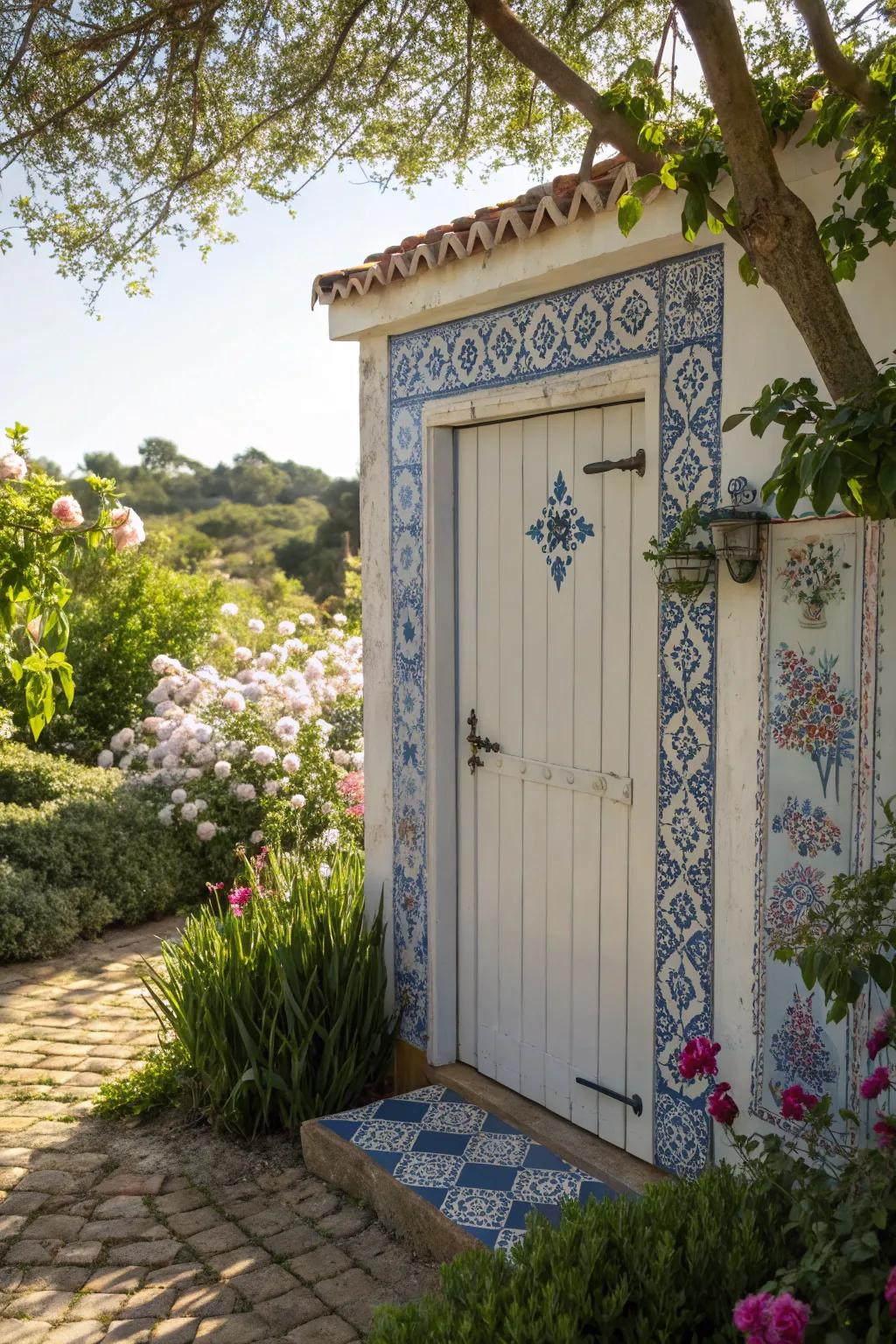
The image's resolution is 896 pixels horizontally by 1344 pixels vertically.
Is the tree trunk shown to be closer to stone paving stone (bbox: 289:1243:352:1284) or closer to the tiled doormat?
the tiled doormat

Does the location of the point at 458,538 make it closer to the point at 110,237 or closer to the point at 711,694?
the point at 711,694

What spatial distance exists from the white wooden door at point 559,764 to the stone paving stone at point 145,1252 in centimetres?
135

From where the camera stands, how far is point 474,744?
4.53 meters

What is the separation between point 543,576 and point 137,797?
185 inches

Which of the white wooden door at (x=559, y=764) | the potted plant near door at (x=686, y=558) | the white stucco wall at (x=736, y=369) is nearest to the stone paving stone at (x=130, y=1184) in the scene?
the white wooden door at (x=559, y=764)

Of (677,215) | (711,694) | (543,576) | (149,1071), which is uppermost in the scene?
(677,215)

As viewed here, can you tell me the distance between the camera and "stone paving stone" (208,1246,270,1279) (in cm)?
363

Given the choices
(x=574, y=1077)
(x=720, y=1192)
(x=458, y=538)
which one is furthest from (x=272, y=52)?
(x=720, y=1192)

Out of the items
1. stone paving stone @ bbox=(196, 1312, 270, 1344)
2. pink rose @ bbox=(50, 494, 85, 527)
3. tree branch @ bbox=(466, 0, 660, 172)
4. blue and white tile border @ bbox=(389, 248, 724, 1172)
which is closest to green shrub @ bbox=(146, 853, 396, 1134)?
stone paving stone @ bbox=(196, 1312, 270, 1344)

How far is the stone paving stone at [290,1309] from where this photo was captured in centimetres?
336

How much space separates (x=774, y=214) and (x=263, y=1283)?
333cm

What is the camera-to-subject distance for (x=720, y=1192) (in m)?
2.80

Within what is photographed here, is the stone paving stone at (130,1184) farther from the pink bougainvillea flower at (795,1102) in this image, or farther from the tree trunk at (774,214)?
the tree trunk at (774,214)

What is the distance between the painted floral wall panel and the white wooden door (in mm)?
522
